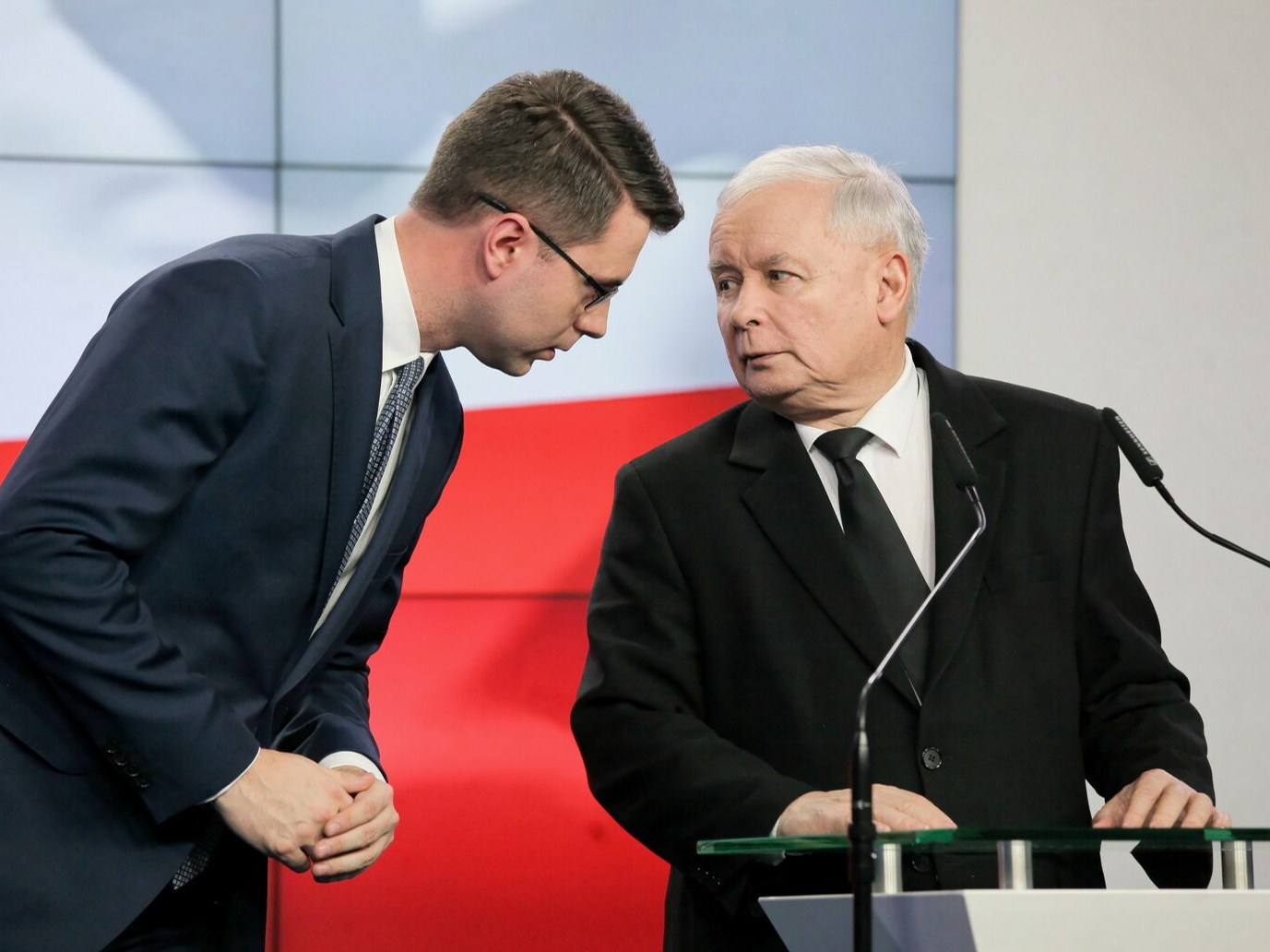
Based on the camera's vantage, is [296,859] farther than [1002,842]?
Yes

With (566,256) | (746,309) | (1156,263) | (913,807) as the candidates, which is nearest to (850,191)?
(746,309)

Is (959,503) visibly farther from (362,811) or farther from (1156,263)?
(1156,263)

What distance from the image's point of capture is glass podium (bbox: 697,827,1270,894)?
48.4 inches

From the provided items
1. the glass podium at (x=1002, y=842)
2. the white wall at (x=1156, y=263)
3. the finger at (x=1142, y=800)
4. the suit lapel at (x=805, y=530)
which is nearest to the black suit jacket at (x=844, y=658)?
the suit lapel at (x=805, y=530)

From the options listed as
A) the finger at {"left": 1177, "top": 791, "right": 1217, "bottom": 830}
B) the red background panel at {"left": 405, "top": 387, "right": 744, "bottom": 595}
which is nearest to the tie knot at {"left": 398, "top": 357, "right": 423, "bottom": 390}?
the finger at {"left": 1177, "top": 791, "right": 1217, "bottom": 830}

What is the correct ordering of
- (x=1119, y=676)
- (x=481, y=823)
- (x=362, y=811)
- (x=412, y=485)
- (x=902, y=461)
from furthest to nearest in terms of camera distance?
(x=481, y=823) < (x=902, y=461) < (x=1119, y=676) < (x=412, y=485) < (x=362, y=811)

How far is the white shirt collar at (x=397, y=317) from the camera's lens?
72.2 inches

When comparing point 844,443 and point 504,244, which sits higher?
point 504,244

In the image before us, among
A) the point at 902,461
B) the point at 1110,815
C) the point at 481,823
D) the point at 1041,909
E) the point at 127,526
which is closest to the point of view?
the point at 1041,909

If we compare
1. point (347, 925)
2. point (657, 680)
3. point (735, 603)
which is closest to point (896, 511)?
point (735, 603)

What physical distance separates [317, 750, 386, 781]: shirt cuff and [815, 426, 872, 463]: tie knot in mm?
735

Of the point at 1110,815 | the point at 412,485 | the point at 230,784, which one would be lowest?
the point at 1110,815

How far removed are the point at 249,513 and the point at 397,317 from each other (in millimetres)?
319

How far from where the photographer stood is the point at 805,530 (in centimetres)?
201
